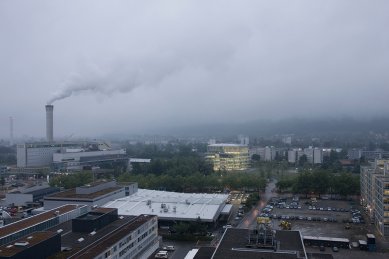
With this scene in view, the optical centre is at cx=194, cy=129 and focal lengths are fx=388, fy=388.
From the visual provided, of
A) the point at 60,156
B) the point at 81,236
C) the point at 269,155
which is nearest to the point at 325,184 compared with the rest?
the point at 81,236

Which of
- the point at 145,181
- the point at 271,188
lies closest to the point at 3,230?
the point at 145,181

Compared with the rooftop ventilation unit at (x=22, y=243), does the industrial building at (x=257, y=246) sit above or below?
below

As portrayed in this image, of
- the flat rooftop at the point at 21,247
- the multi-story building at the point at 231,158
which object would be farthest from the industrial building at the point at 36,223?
the multi-story building at the point at 231,158

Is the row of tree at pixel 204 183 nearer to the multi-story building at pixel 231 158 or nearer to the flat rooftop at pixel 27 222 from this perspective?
the flat rooftop at pixel 27 222

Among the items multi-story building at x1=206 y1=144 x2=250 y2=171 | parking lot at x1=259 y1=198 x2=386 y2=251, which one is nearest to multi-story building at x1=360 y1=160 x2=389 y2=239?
parking lot at x1=259 y1=198 x2=386 y2=251

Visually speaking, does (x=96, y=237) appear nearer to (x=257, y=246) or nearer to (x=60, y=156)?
(x=257, y=246)

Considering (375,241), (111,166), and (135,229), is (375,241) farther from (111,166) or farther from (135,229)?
(111,166)
